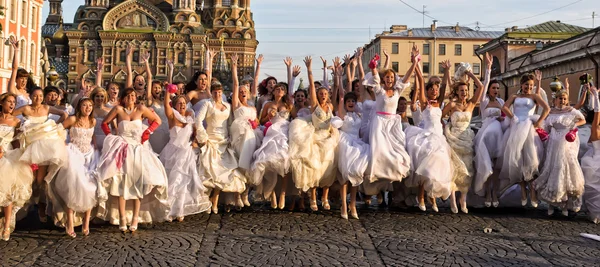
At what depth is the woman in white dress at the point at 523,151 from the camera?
30.9 ft

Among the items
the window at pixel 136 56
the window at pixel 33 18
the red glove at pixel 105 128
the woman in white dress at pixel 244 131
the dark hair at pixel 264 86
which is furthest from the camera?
the window at pixel 136 56

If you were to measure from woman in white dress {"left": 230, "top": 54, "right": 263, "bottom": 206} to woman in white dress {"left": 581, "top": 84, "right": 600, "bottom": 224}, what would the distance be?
4.96 m

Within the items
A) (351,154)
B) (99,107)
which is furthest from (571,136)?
(99,107)

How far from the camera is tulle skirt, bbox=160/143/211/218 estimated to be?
851 cm

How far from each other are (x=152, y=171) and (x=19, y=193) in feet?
5.13

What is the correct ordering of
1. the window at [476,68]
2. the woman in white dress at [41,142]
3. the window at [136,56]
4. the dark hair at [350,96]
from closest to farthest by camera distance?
1. the woman in white dress at [41,142]
2. the dark hair at [350,96]
3. the window at [476,68]
4. the window at [136,56]

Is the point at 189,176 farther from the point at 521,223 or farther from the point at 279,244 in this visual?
the point at 521,223

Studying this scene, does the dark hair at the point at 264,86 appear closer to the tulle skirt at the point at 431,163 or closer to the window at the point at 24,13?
the tulle skirt at the point at 431,163

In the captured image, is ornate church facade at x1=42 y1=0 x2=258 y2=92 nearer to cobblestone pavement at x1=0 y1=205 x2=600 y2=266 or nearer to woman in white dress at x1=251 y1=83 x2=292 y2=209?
woman in white dress at x1=251 y1=83 x2=292 y2=209

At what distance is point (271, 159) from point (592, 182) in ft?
15.7

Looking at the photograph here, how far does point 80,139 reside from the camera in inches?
314

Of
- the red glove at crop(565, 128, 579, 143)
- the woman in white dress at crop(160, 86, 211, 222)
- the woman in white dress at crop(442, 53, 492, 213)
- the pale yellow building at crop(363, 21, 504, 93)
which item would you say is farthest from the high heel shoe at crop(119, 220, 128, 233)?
the pale yellow building at crop(363, 21, 504, 93)

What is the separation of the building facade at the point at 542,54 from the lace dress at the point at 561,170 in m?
20.4

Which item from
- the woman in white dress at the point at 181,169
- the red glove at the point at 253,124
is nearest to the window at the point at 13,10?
the red glove at the point at 253,124
